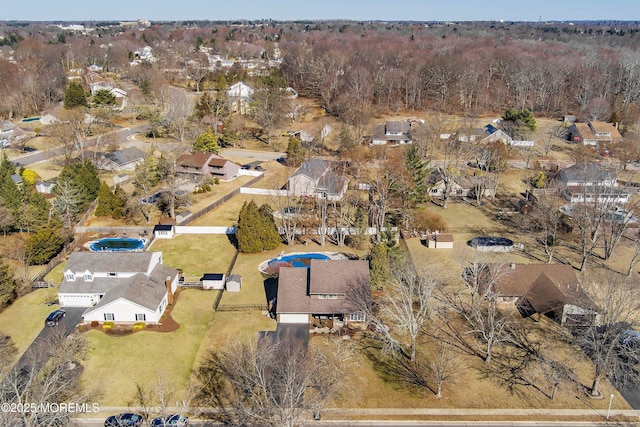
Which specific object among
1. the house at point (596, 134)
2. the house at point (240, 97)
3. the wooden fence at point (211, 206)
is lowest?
the wooden fence at point (211, 206)

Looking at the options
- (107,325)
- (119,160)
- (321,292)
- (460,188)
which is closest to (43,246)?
(107,325)

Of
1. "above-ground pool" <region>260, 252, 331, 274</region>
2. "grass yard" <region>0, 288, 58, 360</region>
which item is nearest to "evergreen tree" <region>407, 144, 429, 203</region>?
"above-ground pool" <region>260, 252, 331, 274</region>

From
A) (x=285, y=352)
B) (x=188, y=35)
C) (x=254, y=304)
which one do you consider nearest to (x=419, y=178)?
(x=254, y=304)

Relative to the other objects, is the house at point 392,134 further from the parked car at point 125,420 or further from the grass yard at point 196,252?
the parked car at point 125,420

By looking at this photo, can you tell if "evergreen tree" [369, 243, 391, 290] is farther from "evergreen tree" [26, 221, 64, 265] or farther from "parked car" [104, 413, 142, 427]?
"evergreen tree" [26, 221, 64, 265]

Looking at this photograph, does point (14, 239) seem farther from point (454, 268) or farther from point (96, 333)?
point (454, 268)

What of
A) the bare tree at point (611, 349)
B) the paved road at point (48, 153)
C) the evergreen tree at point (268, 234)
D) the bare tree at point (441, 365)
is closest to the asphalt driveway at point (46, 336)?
the evergreen tree at point (268, 234)
